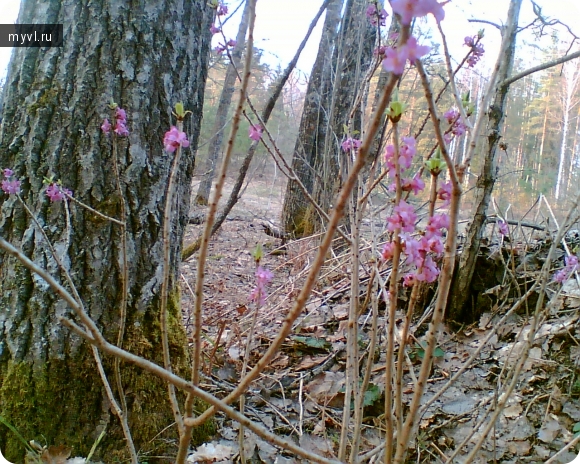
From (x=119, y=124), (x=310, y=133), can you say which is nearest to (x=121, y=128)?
(x=119, y=124)

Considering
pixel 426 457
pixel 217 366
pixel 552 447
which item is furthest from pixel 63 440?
pixel 552 447

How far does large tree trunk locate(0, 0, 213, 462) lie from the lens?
54.3 inches

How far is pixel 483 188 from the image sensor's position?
2174mm

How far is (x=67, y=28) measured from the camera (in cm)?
138

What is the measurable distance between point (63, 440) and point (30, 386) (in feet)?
0.70

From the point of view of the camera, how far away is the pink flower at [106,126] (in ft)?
4.30

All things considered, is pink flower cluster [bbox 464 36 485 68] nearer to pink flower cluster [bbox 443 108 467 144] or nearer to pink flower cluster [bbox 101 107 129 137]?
pink flower cluster [bbox 443 108 467 144]

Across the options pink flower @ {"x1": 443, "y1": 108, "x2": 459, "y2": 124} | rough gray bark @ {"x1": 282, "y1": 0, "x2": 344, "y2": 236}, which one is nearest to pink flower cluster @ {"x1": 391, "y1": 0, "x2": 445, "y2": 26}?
pink flower @ {"x1": 443, "y1": 108, "x2": 459, "y2": 124}

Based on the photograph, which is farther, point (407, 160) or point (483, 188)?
point (483, 188)

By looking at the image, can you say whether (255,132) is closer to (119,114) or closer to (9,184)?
(119,114)

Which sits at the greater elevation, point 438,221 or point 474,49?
point 474,49

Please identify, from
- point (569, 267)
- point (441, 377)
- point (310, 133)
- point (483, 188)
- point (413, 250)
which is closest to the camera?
point (413, 250)

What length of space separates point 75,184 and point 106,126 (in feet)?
0.74

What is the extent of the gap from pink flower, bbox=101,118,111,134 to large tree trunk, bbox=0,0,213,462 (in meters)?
0.05
